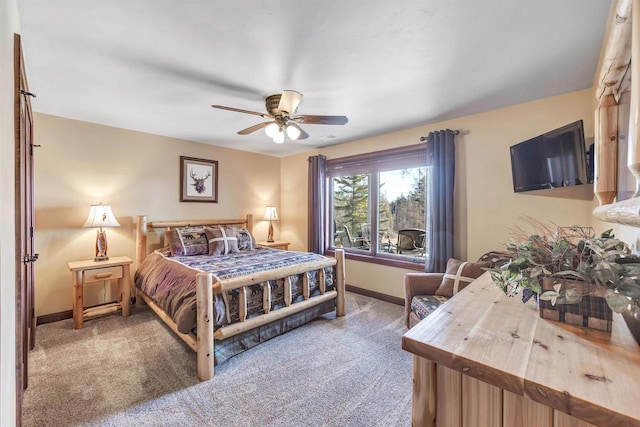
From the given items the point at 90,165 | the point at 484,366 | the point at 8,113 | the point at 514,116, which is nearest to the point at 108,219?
the point at 90,165

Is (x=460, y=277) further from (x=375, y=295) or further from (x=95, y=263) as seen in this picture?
(x=95, y=263)

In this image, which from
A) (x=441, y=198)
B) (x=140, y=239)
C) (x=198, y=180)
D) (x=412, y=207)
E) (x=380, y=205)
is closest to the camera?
(x=441, y=198)

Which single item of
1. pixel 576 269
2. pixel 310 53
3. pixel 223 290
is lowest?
pixel 223 290

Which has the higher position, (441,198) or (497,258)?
(441,198)

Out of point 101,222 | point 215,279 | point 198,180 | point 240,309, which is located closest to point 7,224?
point 215,279

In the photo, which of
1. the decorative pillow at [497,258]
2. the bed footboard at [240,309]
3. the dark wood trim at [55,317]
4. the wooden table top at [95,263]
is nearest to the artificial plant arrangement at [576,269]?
the decorative pillow at [497,258]

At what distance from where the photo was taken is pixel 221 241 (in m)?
3.73

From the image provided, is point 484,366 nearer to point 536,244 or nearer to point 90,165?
point 536,244

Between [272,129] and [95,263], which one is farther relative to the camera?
[95,263]

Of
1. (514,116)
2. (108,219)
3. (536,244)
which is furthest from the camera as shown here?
(108,219)

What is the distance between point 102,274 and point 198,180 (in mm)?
1764

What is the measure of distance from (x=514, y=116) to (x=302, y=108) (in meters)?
2.20

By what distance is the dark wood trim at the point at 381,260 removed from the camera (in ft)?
11.6

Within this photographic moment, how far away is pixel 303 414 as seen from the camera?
5.62 feet
